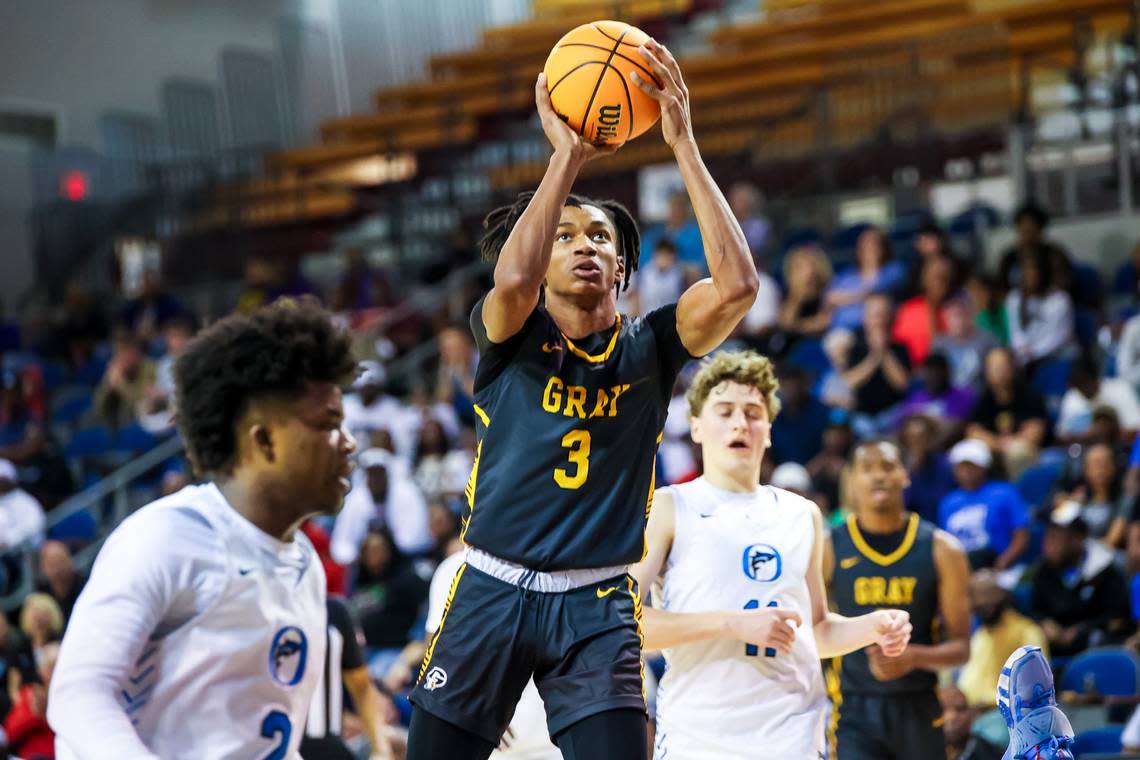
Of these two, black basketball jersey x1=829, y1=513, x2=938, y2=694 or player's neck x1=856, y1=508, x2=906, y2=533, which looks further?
player's neck x1=856, y1=508, x2=906, y2=533

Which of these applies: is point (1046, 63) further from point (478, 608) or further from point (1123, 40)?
point (478, 608)

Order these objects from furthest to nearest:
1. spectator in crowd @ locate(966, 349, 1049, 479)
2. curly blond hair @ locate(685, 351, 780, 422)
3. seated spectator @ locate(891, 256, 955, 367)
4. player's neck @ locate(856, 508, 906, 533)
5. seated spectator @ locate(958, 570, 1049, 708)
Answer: seated spectator @ locate(891, 256, 955, 367)
spectator in crowd @ locate(966, 349, 1049, 479)
seated spectator @ locate(958, 570, 1049, 708)
player's neck @ locate(856, 508, 906, 533)
curly blond hair @ locate(685, 351, 780, 422)

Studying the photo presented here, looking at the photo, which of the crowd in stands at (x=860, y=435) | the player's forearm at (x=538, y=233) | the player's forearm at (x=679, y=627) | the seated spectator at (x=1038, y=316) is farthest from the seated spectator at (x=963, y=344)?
the player's forearm at (x=538, y=233)

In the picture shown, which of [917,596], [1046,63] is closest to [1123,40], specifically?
[1046,63]

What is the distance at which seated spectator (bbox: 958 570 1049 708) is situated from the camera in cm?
848

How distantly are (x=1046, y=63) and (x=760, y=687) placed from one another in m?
10.4

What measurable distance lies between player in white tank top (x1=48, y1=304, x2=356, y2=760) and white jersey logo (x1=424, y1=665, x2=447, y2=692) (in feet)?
2.55

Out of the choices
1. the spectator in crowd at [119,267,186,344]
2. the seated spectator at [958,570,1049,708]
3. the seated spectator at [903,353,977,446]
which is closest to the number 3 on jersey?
the seated spectator at [958,570,1049,708]

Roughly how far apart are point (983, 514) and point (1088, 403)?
133 centimetres

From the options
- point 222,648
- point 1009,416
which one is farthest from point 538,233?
point 1009,416

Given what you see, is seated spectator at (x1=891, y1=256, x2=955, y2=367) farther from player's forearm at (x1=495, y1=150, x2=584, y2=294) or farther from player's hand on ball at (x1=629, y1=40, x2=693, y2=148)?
player's forearm at (x1=495, y1=150, x2=584, y2=294)

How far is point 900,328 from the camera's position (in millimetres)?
11617

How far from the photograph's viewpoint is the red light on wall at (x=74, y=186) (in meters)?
19.2

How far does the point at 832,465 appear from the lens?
396 inches
